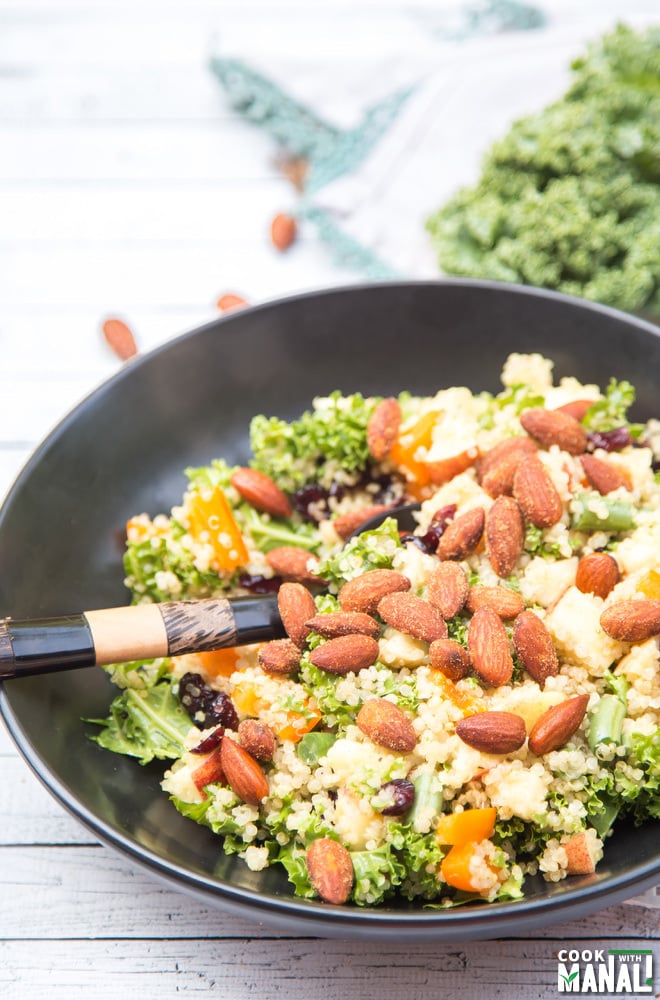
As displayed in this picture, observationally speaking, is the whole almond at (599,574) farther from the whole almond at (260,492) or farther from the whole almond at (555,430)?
the whole almond at (260,492)

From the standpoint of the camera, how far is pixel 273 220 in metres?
3.70

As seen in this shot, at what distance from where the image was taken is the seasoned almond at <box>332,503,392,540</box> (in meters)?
2.42

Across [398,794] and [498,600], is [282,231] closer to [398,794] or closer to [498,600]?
[498,600]

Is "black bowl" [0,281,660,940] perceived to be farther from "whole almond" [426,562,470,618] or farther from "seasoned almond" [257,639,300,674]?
"whole almond" [426,562,470,618]

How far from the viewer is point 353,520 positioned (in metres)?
2.42

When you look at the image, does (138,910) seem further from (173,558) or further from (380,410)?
(380,410)

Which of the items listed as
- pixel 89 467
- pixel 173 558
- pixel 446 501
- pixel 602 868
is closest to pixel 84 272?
pixel 89 467

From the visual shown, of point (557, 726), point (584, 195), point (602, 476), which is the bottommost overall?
point (557, 726)

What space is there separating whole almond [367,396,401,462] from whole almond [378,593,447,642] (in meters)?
0.53

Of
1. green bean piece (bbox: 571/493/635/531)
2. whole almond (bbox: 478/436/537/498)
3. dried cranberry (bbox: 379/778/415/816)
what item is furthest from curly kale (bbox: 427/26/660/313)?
dried cranberry (bbox: 379/778/415/816)

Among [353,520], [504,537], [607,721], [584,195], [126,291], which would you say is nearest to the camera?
[607,721]

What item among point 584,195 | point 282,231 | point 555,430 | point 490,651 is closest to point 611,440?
point 555,430

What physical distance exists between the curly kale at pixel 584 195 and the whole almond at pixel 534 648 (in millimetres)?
1495

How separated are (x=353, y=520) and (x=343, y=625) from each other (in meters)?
0.42
